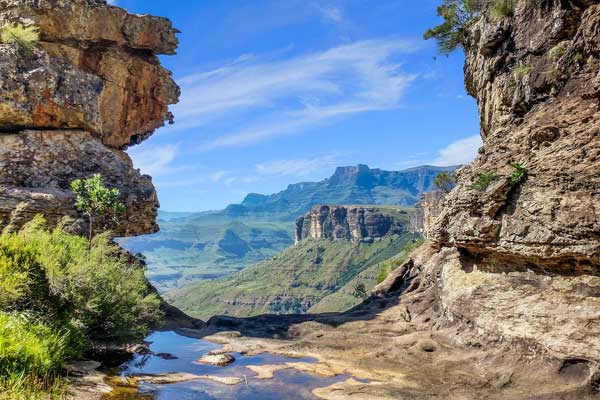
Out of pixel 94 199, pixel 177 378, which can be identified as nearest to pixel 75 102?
pixel 94 199

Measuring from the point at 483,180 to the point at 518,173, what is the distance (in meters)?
3.73

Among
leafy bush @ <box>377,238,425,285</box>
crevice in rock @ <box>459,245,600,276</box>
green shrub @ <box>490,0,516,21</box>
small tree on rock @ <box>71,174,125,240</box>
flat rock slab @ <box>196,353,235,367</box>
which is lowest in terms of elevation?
flat rock slab @ <box>196,353,235,367</box>

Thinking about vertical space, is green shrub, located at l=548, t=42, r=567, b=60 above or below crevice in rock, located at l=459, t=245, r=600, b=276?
above

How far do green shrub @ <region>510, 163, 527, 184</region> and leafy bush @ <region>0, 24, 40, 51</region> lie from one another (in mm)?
61742

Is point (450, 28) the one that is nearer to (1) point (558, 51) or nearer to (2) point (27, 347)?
(1) point (558, 51)

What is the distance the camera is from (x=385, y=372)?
3775 centimetres

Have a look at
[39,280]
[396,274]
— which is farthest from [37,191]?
[396,274]

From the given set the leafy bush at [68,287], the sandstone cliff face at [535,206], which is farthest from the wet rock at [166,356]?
the sandstone cliff face at [535,206]

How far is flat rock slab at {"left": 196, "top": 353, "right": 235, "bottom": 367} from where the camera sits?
41.0 m

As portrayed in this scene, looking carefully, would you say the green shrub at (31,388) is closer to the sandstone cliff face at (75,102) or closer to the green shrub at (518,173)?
the sandstone cliff face at (75,102)

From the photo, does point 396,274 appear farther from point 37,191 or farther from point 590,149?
point 37,191

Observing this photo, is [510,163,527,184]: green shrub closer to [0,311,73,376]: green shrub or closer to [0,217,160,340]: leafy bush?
[0,217,160,340]: leafy bush

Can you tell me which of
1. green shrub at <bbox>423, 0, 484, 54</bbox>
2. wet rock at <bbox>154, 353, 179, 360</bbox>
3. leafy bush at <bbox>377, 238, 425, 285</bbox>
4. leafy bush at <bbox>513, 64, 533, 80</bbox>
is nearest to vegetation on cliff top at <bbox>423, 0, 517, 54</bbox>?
green shrub at <bbox>423, 0, 484, 54</bbox>

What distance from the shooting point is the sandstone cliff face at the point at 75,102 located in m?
56.6
